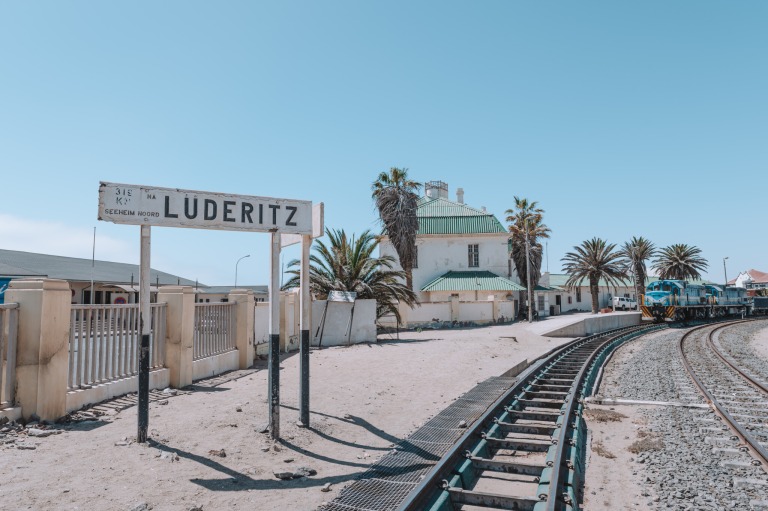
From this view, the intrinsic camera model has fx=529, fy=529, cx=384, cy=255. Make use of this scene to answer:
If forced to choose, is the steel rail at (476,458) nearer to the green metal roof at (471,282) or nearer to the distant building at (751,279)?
the green metal roof at (471,282)

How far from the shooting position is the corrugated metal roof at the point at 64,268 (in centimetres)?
3428

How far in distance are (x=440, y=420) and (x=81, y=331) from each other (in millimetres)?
5404

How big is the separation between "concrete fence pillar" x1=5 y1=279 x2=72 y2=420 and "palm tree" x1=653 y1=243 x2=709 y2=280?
70.7 metres

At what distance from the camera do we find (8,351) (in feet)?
22.0

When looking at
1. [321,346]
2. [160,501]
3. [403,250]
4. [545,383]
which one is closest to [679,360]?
[545,383]

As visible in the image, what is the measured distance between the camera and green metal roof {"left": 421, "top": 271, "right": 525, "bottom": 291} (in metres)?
41.3

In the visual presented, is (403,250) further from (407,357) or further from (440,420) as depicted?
(440,420)

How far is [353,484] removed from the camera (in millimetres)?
5164

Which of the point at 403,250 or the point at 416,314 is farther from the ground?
the point at 403,250

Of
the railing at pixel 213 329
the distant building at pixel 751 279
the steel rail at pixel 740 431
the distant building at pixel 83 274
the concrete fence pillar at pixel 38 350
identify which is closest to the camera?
the steel rail at pixel 740 431

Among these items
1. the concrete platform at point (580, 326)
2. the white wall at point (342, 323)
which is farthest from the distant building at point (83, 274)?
the concrete platform at point (580, 326)

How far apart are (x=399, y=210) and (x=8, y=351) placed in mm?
31667

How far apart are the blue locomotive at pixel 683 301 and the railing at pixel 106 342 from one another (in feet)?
124

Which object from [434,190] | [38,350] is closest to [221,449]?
[38,350]
